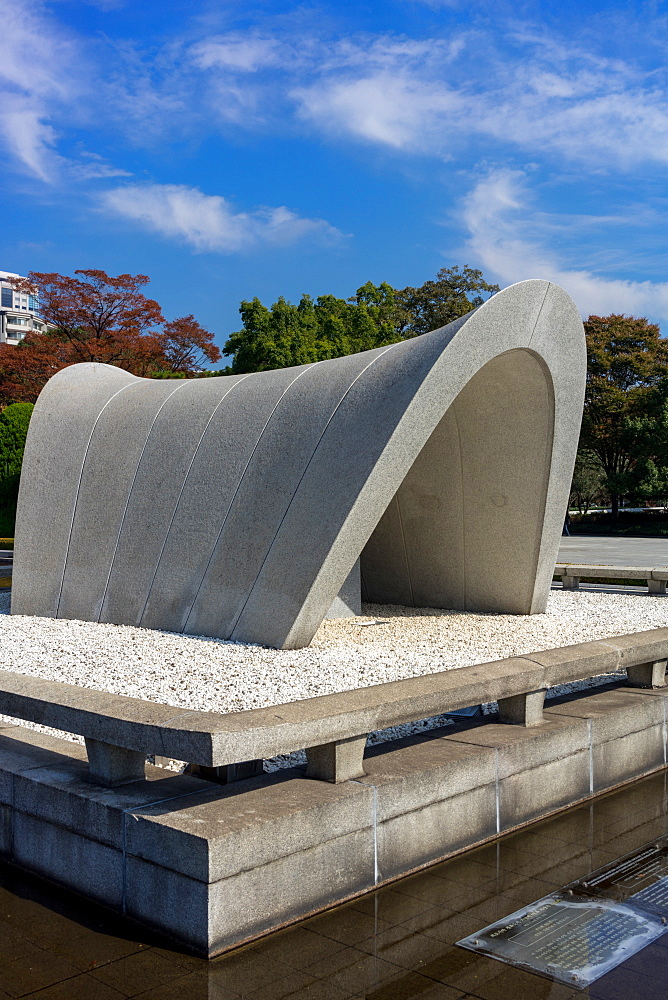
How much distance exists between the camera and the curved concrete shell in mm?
8750

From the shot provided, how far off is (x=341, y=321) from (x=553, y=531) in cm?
3405

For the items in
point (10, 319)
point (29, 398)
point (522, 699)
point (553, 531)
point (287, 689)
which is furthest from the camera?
point (10, 319)

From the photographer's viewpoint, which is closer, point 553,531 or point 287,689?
point 287,689

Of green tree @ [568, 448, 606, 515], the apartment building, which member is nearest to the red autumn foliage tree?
green tree @ [568, 448, 606, 515]

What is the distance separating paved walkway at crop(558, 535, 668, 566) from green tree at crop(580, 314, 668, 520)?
6.31 meters

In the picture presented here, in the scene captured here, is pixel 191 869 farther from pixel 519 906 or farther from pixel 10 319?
pixel 10 319

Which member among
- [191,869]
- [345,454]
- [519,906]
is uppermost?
[345,454]

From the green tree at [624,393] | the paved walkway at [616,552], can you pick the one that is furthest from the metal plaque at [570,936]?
the green tree at [624,393]

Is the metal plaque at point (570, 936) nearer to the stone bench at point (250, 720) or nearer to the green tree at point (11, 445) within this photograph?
the stone bench at point (250, 720)

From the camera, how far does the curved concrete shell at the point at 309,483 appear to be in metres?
8.75

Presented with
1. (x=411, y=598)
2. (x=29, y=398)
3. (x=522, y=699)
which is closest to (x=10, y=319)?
(x=29, y=398)

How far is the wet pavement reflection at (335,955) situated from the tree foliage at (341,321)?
34.5m

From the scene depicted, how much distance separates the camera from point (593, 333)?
151ft

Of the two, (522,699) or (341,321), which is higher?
(341,321)
